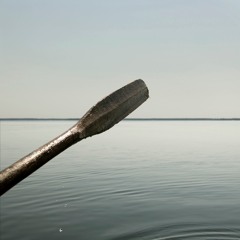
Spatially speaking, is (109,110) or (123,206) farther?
(123,206)

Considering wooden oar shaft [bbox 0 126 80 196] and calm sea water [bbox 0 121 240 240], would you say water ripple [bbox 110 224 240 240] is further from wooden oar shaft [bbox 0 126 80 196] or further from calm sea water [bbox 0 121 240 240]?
wooden oar shaft [bbox 0 126 80 196]

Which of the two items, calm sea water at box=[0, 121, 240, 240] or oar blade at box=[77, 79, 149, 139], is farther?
calm sea water at box=[0, 121, 240, 240]

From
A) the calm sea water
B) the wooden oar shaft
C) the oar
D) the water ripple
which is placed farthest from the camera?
the calm sea water

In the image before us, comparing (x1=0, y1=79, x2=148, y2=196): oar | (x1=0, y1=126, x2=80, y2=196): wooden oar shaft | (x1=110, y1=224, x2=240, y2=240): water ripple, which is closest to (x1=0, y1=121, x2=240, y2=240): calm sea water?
(x1=110, y1=224, x2=240, y2=240): water ripple

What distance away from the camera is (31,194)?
18656 mm

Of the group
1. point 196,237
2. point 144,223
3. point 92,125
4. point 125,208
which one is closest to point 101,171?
point 125,208

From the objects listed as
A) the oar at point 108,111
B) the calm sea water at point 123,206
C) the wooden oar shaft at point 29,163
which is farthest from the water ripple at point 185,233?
the wooden oar shaft at point 29,163

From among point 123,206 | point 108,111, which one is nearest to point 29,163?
point 108,111

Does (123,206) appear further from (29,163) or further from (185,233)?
(29,163)

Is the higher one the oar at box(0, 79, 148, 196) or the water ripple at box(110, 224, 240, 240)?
the oar at box(0, 79, 148, 196)

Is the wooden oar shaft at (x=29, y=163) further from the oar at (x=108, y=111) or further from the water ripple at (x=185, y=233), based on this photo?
the water ripple at (x=185, y=233)

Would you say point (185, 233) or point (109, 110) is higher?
Answer: point (109, 110)

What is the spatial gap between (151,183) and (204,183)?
10.1 ft

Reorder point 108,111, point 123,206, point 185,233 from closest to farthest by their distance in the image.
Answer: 1. point 108,111
2. point 185,233
3. point 123,206
